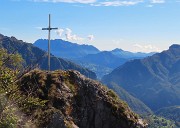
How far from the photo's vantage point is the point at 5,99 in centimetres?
1870

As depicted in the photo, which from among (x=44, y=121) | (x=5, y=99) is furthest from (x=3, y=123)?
(x=44, y=121)

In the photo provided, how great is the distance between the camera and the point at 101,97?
37.4m

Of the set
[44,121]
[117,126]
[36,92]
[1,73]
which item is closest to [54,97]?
[36,92]

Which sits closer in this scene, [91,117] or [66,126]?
[66,126]

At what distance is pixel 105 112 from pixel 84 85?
3820 mm

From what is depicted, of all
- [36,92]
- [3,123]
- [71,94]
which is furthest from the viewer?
[71,94]

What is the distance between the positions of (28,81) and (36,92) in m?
2.15

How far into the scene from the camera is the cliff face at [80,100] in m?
34.7

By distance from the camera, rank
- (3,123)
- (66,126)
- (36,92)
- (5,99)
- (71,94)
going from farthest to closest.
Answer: (71,94) → (36,92) → (66,126) → (5,99) → (3,123)

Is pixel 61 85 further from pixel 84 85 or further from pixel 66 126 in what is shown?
pixel 66 126

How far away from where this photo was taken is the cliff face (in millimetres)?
34656

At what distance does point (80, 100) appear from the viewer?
121 feet

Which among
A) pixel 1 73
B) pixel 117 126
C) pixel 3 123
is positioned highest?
pixel 1 73

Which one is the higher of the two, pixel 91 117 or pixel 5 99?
pixel 5 99
